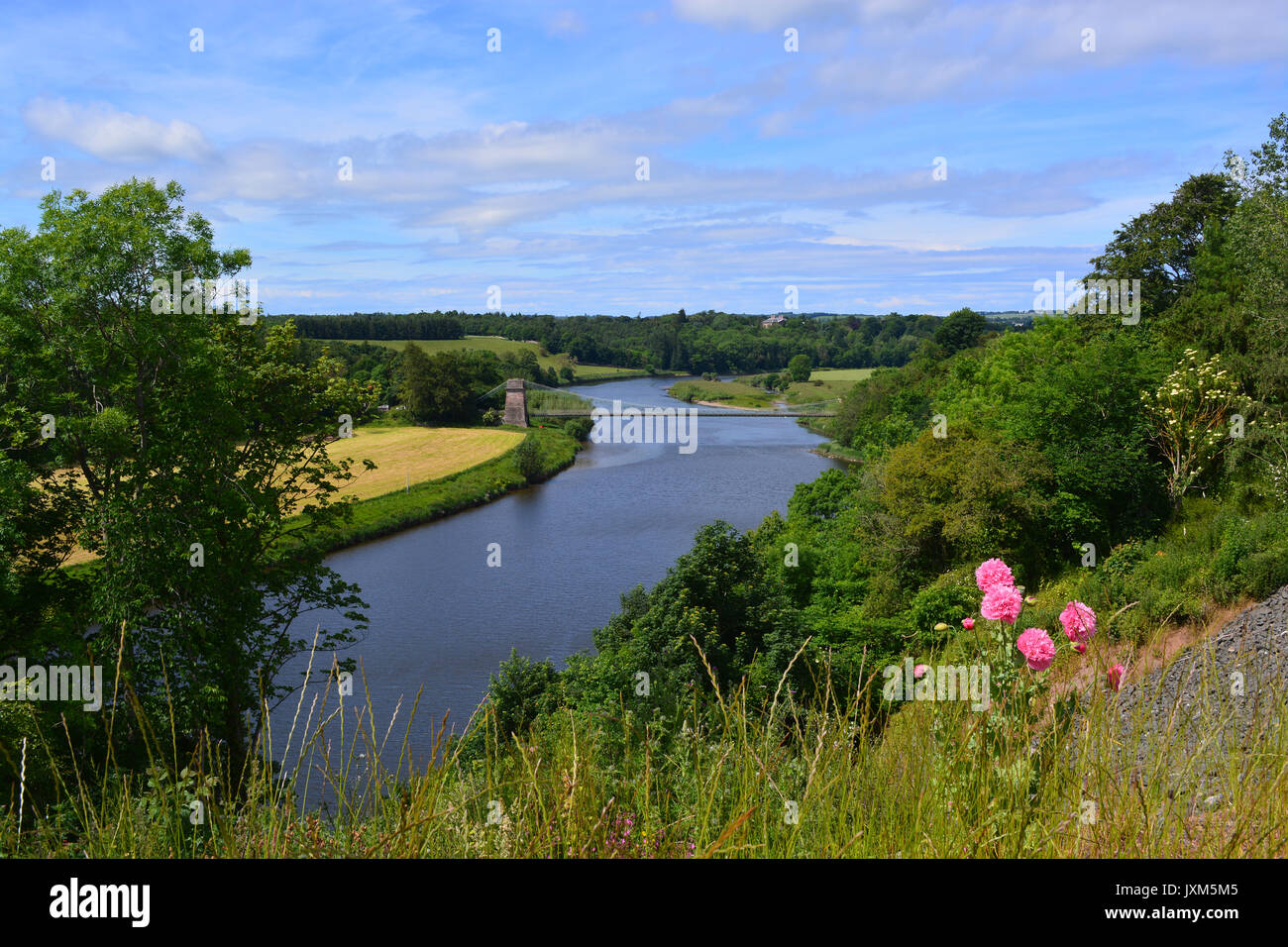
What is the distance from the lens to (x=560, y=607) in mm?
28469

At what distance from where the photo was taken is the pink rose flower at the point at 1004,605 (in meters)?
2.81

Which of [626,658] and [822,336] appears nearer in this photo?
[626,658]

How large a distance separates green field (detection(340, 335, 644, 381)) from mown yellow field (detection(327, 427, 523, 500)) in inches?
1367

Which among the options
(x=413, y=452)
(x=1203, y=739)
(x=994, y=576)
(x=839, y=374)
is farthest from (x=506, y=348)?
(x=1203, y=739)

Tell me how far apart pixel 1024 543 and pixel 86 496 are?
19.5m

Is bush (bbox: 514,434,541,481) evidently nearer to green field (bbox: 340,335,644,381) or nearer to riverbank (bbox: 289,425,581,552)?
riverbank (bbox: 289,425,581,552)

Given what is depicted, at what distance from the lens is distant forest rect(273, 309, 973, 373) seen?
110812 mm

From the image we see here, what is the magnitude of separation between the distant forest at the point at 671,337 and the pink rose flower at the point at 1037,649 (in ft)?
352

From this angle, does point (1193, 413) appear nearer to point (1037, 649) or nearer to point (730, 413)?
point (1037, 649)

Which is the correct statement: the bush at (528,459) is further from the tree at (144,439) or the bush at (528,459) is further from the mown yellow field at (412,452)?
the tree at (144,439)

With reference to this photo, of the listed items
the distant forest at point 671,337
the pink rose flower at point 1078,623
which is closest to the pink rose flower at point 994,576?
the pink rose flower at point 1078,623

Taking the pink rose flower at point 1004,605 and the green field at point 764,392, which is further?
the green field at point 764,392
